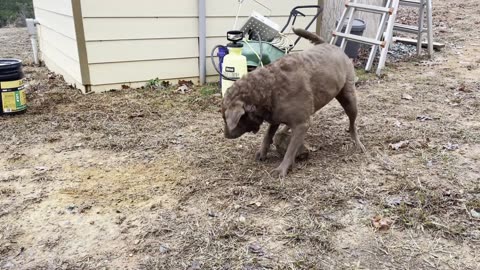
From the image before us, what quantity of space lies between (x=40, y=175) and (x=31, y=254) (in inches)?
43.3

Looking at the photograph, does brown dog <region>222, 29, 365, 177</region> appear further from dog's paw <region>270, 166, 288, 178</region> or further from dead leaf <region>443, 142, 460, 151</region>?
dead leaf <region>443, 142, 460, 151</region>

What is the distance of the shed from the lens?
17.6ft

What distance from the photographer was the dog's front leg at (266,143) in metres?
3.67

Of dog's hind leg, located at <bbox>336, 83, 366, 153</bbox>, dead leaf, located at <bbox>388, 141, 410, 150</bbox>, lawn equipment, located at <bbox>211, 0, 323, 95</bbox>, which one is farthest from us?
lawn equipment, located at <bbox>211, 0, 323, 95</bbox>

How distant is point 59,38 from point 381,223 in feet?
17.6

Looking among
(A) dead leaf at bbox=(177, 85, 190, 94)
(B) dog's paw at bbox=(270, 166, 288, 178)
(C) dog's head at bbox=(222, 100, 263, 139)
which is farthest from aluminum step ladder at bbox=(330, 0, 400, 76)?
(C) dog's head at bbox=(222, 100, 263, 139)

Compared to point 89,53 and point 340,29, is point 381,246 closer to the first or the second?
point 89,53

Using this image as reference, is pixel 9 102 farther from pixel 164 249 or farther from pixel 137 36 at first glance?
pixel 164 249

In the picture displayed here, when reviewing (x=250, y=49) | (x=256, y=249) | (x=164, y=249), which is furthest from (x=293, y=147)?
(x=250, y=49)

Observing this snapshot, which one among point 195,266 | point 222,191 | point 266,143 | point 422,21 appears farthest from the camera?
point 422,21

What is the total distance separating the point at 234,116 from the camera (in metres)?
3.04

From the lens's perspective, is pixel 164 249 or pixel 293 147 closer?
pixel 164 249

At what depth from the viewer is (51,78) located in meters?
6.52

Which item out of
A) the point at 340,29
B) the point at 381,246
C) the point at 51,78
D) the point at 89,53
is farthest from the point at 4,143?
the point at 340,29
